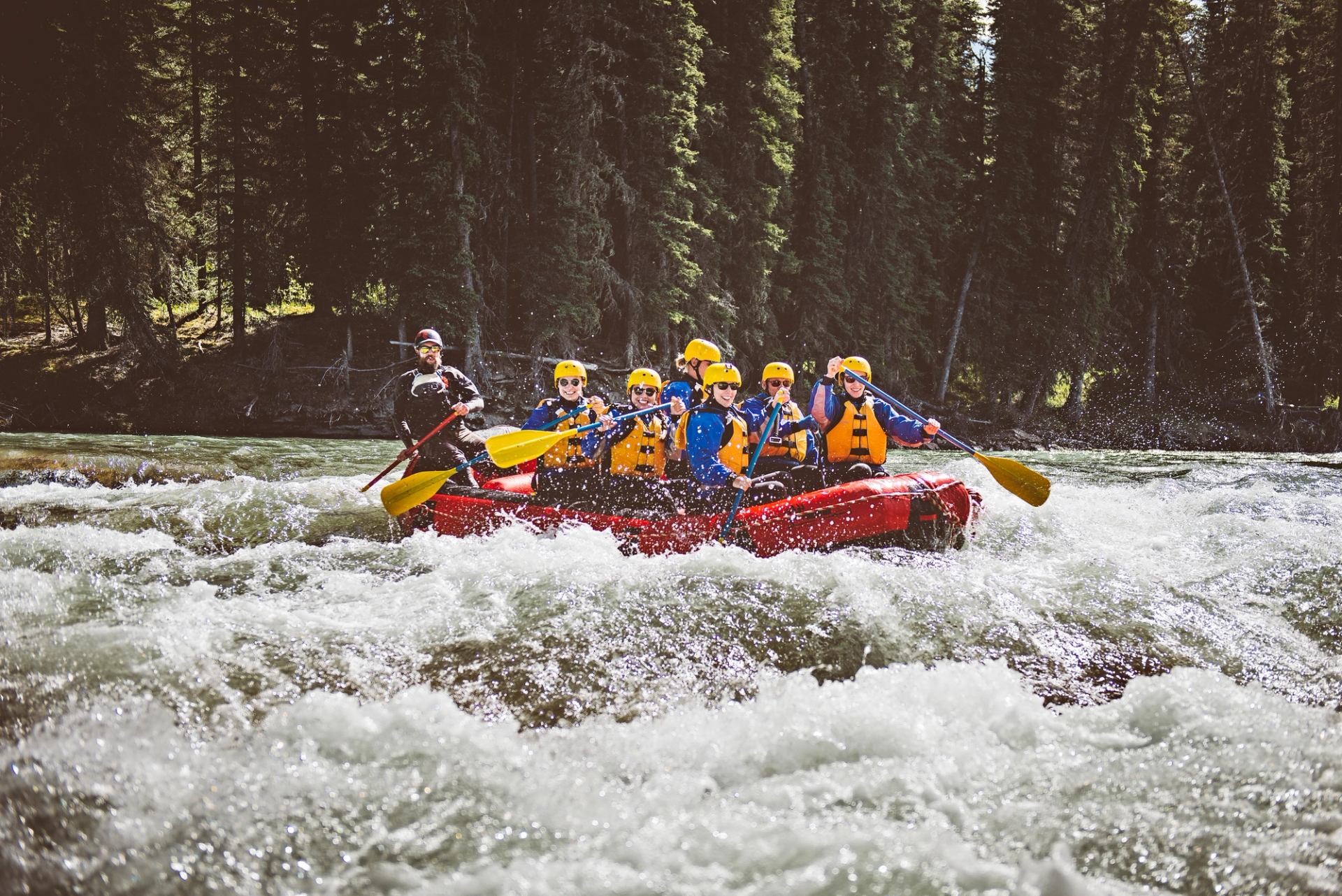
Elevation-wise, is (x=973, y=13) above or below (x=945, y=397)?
above

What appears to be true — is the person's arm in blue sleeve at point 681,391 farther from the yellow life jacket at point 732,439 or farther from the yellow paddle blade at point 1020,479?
the yellow paddle blade at point 1020,479

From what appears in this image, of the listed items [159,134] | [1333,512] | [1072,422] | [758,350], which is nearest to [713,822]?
[1333,512]

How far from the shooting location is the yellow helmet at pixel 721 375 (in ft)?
24.1

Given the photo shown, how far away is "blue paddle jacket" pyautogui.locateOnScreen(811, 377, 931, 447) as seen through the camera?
8.16 m

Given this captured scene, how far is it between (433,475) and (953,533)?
176 inches

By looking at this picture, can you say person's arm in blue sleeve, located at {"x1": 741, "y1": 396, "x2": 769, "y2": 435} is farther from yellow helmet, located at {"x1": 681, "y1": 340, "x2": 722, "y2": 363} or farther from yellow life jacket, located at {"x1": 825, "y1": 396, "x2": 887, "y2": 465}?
yellow life jacket, located at {"x1": 825, "y1": 396, "x2": 887, "y2": 465}

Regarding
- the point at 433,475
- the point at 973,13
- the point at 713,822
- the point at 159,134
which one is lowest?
the point at 713,822

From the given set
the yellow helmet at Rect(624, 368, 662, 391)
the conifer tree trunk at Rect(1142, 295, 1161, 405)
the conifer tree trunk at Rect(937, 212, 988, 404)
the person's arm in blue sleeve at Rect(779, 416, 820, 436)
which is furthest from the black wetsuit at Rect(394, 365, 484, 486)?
the conifer tree trunk at Rect(1142, 295, 1161, 405)

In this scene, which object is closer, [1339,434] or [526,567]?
[526,567]

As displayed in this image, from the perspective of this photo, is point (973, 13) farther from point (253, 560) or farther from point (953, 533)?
point (253, 560)

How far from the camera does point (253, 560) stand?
22.1 feet

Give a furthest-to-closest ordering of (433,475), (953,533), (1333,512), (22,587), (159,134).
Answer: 1. (159,134)
2. (1333,512)
3. (433,475)
4. (953,533)
5. (22,587)

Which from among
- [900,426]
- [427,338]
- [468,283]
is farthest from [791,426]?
[468,283]

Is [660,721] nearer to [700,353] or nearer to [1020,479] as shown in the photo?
[700,353]
